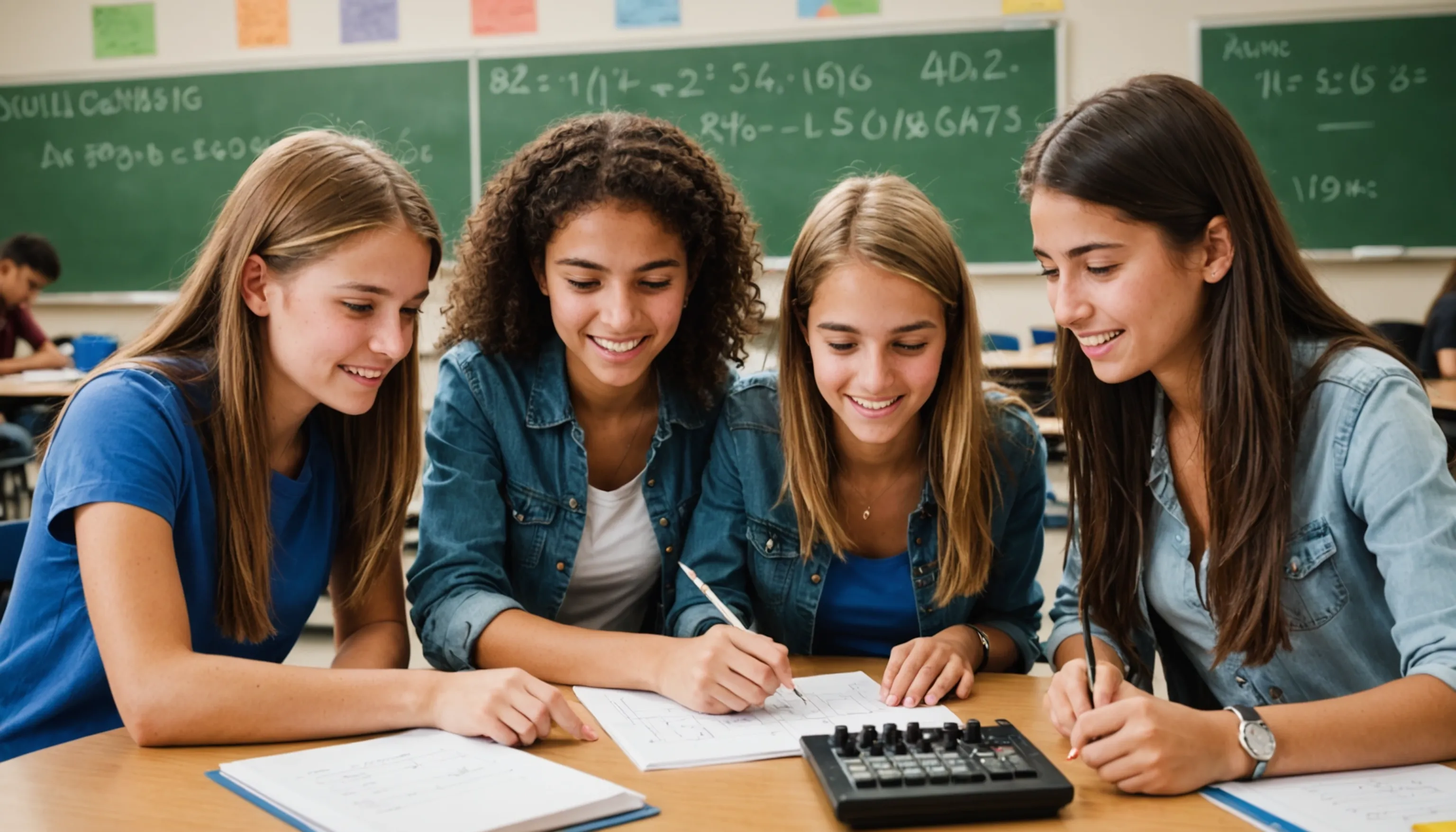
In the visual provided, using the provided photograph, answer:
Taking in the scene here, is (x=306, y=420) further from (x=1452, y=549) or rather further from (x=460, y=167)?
(x=460, y=167)

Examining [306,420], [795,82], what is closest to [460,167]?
[795,82]

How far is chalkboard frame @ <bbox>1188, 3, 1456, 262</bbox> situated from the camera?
4633mm

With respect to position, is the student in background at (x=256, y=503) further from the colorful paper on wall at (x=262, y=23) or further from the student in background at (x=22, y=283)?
the colorful paper on wall at (x=262, y=23)

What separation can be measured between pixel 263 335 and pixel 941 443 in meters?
0.86

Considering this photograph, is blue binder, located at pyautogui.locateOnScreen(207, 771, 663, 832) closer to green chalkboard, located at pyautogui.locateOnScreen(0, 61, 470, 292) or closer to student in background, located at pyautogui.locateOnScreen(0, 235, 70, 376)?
green chalkboard, located at pyautogui.locateOnScreen(0, 61, 470, 292)

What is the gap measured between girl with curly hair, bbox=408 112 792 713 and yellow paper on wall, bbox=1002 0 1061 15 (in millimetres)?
3552

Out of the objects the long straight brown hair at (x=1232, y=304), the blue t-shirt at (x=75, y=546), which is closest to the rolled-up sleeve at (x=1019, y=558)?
the long straight brown hair at (x=1232, y=304)

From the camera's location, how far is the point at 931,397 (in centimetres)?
160

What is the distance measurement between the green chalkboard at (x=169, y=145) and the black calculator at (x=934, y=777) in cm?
460

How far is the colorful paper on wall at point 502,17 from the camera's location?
17.0ft

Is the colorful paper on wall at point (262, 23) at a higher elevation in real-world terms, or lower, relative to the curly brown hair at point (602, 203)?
higher

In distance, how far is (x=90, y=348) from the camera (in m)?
4.23

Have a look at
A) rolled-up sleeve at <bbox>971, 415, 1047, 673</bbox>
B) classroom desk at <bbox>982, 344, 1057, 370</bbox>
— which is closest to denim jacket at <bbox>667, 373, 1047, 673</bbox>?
rolled-up sleeve at <bbox>971, 415, 1047, 673</bbox>

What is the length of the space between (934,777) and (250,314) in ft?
3.09
